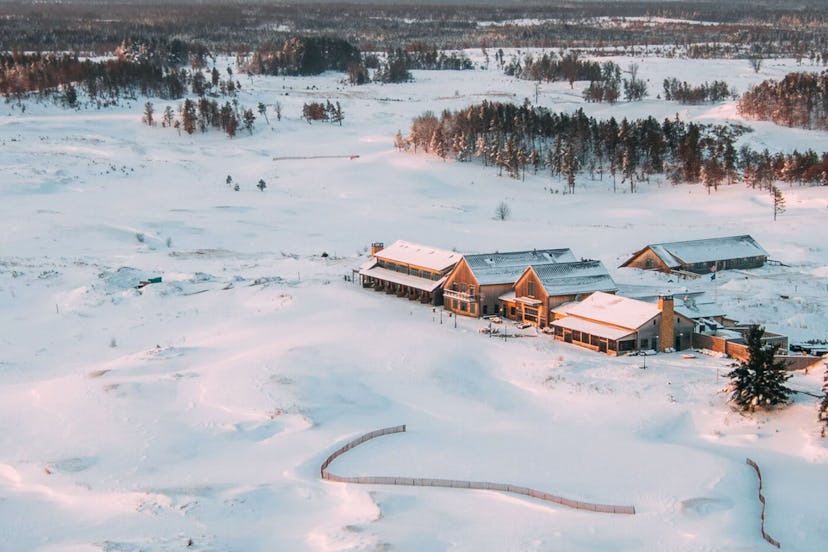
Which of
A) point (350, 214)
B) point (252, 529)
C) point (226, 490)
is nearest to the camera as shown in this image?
point (252, 529)

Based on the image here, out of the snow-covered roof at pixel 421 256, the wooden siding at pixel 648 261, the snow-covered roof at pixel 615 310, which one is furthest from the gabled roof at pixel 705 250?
the snow-covered roof at pixel 615 310

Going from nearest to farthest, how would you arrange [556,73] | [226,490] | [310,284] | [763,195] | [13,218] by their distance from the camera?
[226,490] < [310,284] < [13,218] < [763,195] < [556,73]

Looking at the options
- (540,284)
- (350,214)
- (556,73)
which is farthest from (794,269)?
(556,73)

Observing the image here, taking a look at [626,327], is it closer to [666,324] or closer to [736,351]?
[666,324]

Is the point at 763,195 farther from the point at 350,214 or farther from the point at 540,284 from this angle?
the point at 540,284

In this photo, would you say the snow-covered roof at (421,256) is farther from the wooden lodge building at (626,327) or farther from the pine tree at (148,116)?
the pine tree at (148,116)

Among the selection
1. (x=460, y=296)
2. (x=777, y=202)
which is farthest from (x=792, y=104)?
(x=460, y=296)

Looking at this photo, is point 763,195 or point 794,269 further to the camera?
point 763,195
